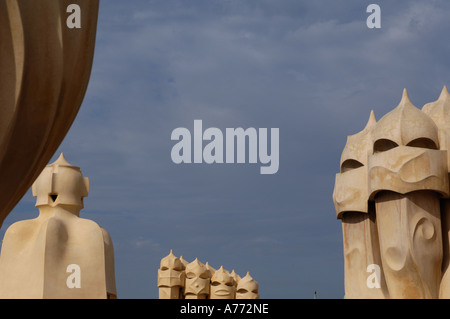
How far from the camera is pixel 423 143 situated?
8.17 meters

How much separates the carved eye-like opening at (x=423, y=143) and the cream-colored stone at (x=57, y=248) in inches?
191

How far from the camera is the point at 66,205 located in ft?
34.4

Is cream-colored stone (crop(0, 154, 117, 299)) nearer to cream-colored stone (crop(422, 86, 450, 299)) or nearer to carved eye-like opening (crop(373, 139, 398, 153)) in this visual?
carved eye-like opening (crop(373, 139, 398, 153))

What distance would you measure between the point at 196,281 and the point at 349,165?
40.8 feet

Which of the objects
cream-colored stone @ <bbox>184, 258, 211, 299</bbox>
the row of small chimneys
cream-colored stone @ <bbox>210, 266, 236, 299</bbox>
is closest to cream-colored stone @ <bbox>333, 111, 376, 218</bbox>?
cream-colored stone @ <bbox>184, 258, 211, 299</bbox>

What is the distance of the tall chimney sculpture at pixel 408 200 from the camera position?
799 centimetres

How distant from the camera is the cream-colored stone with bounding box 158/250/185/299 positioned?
2067cm

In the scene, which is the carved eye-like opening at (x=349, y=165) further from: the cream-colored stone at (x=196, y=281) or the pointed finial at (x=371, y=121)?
the cream-colored stone at (x=196, y=281)
